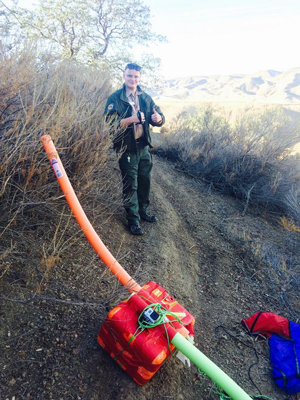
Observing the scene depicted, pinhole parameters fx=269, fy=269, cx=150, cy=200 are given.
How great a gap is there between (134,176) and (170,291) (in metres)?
1.46

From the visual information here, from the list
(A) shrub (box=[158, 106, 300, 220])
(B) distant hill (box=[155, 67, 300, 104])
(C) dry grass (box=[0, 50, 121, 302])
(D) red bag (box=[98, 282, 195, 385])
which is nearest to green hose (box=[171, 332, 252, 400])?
(D) red bag (box=[98, 282, 195, 385])

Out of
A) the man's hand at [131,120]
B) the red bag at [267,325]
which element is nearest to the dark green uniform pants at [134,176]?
the man's hand at [131,120]

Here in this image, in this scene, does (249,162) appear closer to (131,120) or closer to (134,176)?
(134,176)

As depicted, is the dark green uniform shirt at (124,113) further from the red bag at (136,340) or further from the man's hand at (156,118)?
the red bag at (136,340)

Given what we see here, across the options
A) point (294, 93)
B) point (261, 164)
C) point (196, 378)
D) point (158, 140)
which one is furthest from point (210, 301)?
point (294, 93)

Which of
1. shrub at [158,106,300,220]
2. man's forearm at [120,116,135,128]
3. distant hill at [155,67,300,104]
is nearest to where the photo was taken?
man's forearm at [120,116,135,128]

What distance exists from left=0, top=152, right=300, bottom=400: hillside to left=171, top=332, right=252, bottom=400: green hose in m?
0.54

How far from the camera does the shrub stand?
559 centimetres

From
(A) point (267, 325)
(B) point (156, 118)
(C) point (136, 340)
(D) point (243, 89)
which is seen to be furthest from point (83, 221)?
(D) point (243, 89)

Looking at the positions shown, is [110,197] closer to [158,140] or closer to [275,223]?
[275,223]

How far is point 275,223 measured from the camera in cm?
528

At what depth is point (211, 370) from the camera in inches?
61.7

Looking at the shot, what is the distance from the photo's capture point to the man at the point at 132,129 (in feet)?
10.6

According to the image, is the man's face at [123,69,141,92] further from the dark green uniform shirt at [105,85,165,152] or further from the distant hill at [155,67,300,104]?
the distant hill at [155,67,300,104]
